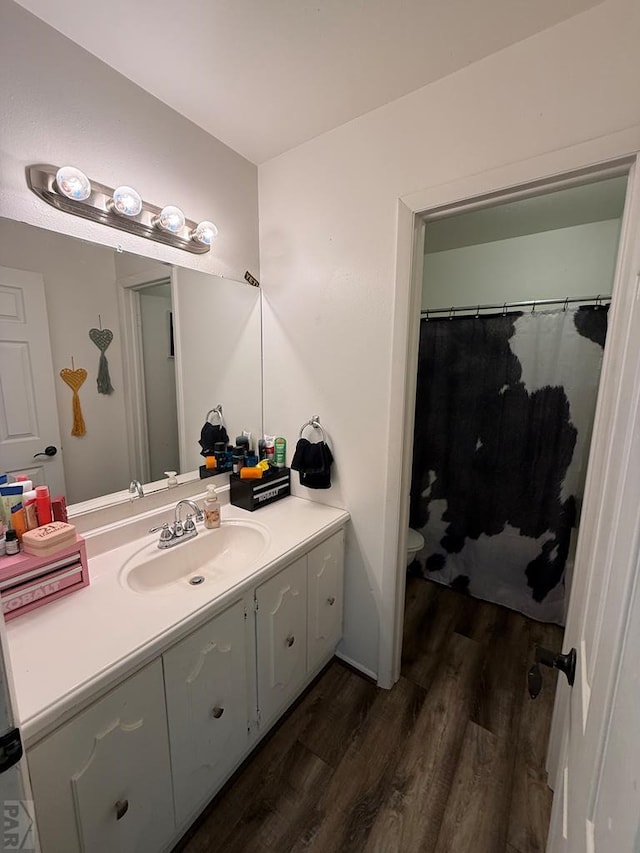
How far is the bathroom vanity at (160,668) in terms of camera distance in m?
0.75

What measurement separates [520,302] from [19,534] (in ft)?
8.52

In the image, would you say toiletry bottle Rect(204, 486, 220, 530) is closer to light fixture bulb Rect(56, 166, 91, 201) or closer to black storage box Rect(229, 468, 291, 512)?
black storage box Rect(229, 468, 291, 512)

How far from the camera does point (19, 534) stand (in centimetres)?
101

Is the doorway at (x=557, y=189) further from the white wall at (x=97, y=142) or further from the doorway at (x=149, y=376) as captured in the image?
the doorway at (x=149, y=376)

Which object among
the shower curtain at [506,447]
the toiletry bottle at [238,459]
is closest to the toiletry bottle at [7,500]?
the toiletry bottle at [238,459]

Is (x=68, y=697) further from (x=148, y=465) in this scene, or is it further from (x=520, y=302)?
(x=520, y=302)

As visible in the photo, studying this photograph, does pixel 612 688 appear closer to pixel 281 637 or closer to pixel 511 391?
pixel 281 637

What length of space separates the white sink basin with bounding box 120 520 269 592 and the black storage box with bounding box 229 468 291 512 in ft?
0.44

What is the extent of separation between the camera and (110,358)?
130 centimetres

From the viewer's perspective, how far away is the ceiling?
958 mm

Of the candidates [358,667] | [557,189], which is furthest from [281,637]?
[557,189]

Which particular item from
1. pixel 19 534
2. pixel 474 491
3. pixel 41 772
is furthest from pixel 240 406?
pixel 474 491

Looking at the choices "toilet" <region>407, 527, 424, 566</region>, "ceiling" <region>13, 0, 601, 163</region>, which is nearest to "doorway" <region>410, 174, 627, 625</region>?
"toilet" <region>407, 527, 424, 566</region>

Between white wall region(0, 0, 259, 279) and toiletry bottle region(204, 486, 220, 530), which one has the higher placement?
white wall region(0, 0, 259, 279)
